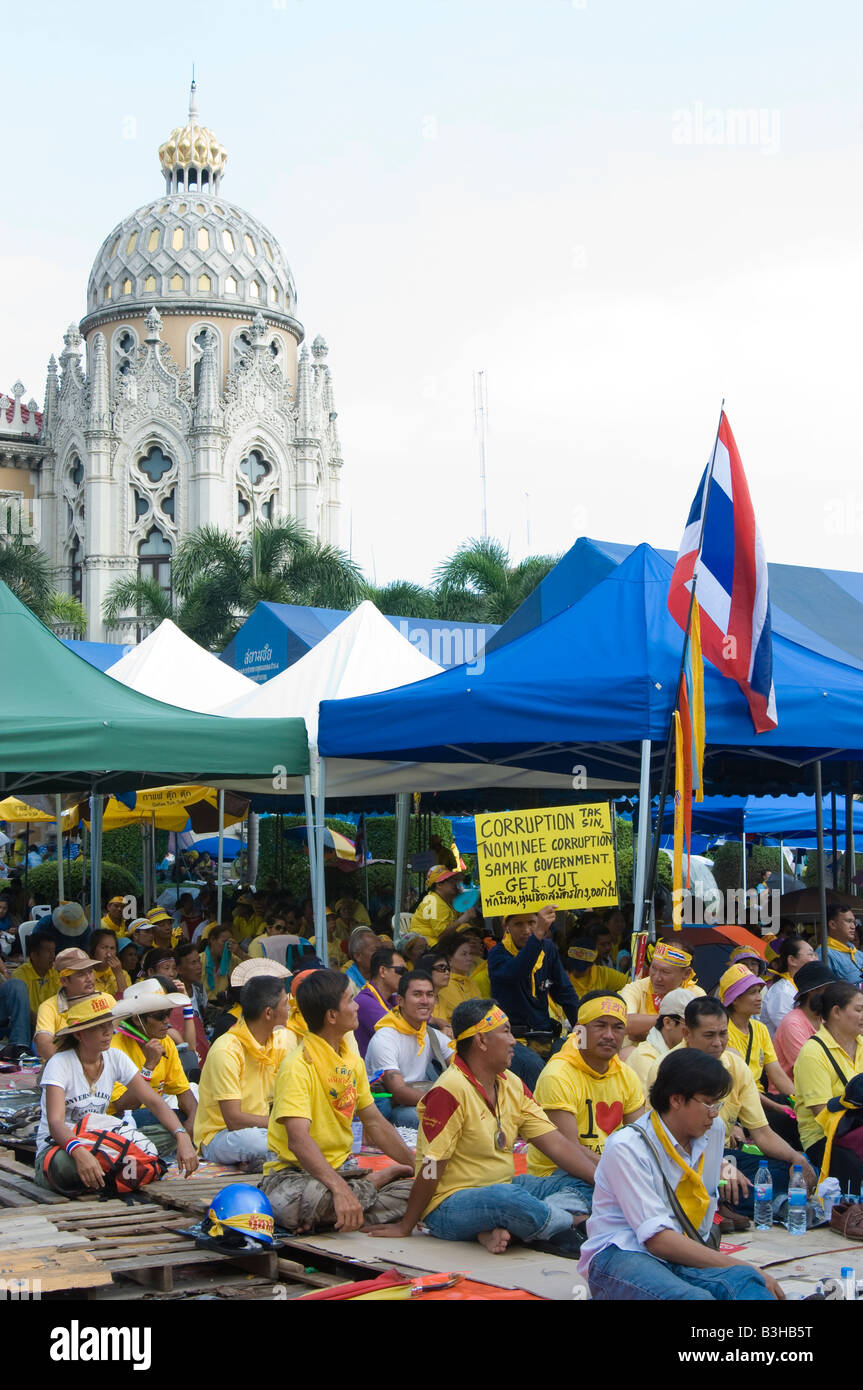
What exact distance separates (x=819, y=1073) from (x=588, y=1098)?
1281 millimetres

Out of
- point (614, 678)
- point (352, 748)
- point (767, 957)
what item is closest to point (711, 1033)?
point (614, 678)

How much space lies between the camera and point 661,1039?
771cm

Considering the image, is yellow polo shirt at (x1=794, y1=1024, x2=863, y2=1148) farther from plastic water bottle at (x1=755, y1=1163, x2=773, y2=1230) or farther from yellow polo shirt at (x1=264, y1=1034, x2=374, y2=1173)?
yellow polo shirt at (x1=264, y1=1034, x2=374, y2=1173)

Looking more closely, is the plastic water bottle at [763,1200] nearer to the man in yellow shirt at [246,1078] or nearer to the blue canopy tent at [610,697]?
the man in yellow shirt at [246,1078]

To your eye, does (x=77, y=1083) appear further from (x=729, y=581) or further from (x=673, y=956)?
(x=729, y=581)

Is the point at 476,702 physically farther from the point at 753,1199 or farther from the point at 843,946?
the point at 753,1199

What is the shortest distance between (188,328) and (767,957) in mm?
66733

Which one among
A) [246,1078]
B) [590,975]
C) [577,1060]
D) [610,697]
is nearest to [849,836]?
[590,975]

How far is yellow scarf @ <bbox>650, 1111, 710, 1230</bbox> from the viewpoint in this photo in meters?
5.07

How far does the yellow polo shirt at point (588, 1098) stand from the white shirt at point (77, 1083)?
7.65 ft

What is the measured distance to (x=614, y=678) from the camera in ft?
34.0

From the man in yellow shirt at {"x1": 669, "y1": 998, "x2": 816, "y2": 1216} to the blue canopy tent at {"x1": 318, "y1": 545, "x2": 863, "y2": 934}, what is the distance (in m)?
3.01

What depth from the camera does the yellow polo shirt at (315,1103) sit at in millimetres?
6719

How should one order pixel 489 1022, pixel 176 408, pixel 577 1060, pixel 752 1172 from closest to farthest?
1. pixel 489 1022
2. pixel 577 1060
3. pixel 752 1172
4. pixel 176 408
